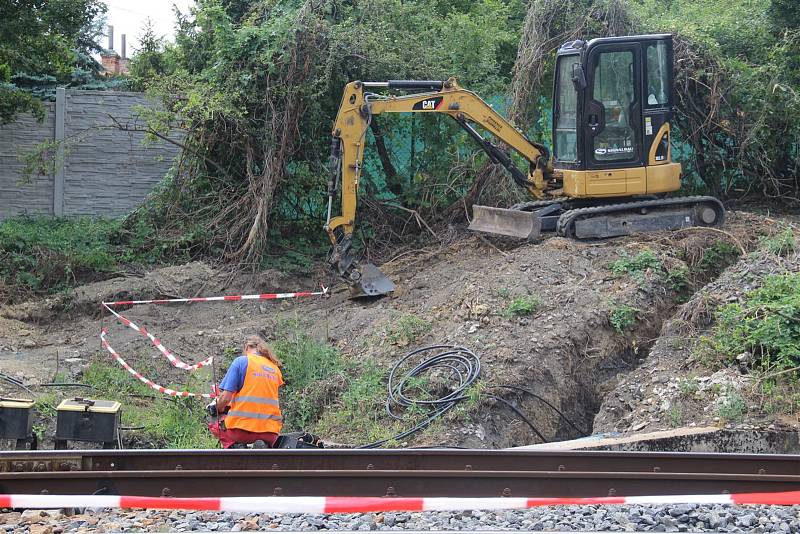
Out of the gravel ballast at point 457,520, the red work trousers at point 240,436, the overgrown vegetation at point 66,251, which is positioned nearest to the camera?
the gravel ballast at point 457,520

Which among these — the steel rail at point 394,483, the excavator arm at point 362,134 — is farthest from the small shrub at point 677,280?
the steel rail at point 394,483

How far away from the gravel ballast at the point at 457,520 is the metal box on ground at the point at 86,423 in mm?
1429

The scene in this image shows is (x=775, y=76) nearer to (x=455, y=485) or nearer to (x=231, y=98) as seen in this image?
(x=231, y=98)

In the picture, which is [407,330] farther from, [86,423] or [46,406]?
[86,423]

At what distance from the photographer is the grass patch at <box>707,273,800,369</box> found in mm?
9312

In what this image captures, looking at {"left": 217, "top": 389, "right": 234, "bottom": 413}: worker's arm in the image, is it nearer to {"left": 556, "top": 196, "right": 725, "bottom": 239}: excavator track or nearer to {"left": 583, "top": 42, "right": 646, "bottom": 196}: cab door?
{"left": 556, "top": 196, "right": 725, "bottom": 239}: excavator track

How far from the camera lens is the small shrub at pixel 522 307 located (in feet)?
36.1

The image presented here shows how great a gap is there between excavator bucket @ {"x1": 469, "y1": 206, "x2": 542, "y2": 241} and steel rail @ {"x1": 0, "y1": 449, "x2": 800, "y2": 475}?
22.0 ft

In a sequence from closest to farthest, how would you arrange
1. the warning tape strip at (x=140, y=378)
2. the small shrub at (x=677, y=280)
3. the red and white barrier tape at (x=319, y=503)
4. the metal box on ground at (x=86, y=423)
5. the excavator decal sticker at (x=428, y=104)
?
1. the red and white barrier tape at (x=319, y=503)
2. the metal box on ground at (x=86, y=423)
3. the warning tape strip at (x=140, y=378)
4. the small shrub at (x=677, y=280)
5. the excavator decal sticker at (x=428, y=104)

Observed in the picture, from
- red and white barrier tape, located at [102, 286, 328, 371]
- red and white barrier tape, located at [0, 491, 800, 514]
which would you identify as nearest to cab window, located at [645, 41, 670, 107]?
red and white barrier tape, located at [102, 286, 328, 371]

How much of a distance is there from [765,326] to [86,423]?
666 centimetres

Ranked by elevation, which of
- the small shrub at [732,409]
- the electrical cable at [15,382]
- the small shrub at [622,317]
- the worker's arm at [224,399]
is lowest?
the small shrub at [732,409]

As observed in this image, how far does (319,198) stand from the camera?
1659 cm

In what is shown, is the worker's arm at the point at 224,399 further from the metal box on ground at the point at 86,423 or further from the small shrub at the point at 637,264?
the small shrub at the point at 637,264
